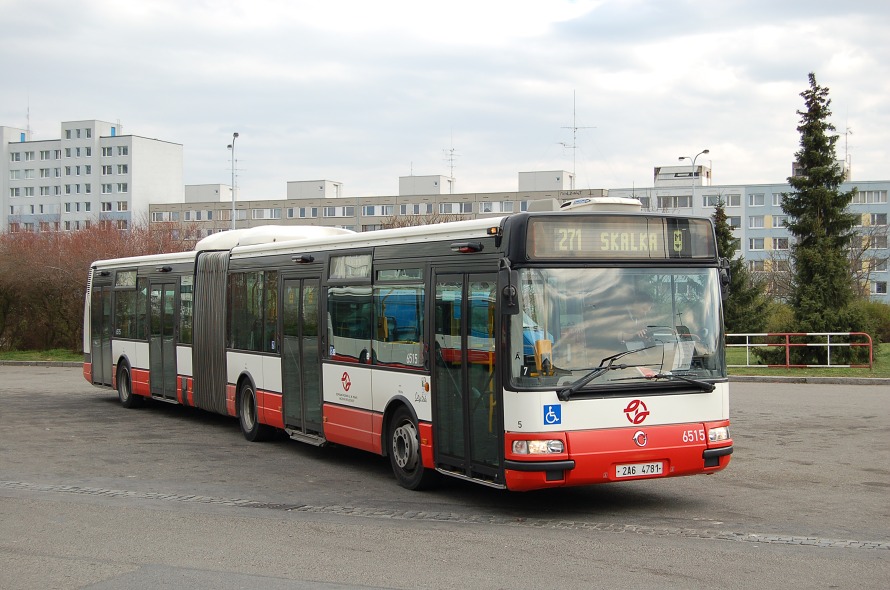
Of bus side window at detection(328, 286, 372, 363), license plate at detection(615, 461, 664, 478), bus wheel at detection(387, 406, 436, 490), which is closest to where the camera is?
license plate at detection(615, 461, 664, 478)

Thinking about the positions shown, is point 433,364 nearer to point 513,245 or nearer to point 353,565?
point 513,245

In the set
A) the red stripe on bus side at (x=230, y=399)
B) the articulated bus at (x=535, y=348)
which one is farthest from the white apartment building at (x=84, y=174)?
the articulated bus at (x=535, y=348)

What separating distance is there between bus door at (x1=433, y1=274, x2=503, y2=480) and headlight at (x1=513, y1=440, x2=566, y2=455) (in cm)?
30

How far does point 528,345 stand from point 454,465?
1631mm

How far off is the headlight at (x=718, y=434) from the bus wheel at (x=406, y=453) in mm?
2782

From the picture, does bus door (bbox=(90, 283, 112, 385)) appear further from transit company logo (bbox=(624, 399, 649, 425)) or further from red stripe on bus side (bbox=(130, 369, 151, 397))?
transit company logo (bbox=(624, 399, 649, 425))

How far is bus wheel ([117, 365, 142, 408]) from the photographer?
20.6m

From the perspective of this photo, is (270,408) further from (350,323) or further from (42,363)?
(42,363)

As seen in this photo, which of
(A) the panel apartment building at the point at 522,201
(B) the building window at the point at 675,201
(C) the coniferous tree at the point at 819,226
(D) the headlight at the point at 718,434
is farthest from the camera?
(B) the building window at the point at 675,201

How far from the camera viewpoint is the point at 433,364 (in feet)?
34.4

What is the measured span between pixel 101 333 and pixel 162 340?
144 inches

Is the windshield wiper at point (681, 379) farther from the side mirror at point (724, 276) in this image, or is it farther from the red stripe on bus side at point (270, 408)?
the red stripe on bus side at point (270, 408)

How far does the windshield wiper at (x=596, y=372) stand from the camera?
9.13 meters

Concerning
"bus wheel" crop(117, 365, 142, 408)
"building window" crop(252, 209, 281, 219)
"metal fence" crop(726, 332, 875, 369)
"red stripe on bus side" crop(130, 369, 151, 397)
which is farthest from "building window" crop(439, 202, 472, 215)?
"red stripe on bus side" crop(130, 369, 151, 397)
